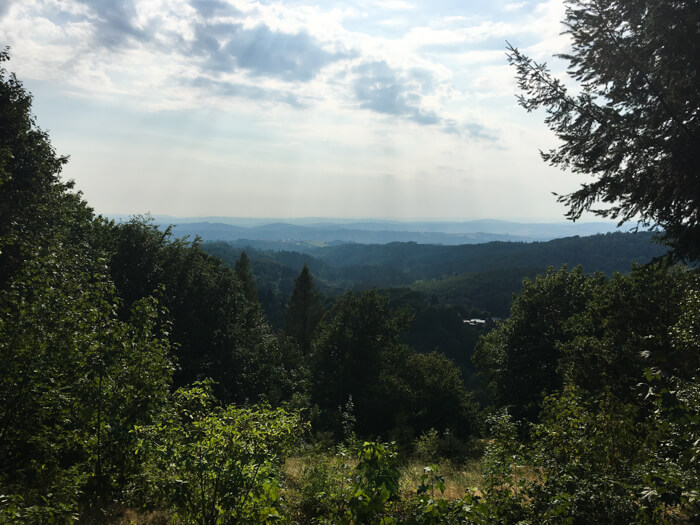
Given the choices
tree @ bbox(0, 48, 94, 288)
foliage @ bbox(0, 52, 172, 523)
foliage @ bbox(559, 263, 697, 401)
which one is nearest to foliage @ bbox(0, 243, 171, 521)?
foliage @ bbox(0, 52, 172, 523)

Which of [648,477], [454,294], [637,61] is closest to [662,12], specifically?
[637,61]

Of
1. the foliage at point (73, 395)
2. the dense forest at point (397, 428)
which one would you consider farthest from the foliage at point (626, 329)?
the foliage at point (73, 395)

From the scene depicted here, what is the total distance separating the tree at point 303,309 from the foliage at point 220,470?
54730 mm

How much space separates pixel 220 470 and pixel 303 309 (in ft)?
186

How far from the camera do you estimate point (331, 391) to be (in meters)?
24.8

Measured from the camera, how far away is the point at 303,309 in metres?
60.8

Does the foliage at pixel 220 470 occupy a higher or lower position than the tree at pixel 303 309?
higher

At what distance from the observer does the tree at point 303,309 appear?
197 feet

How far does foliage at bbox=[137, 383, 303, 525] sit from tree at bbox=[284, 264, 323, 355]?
54730 millimetres

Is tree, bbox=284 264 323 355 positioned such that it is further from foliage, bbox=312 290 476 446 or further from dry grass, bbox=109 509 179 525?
dry grass, bbox=109 509 179 525

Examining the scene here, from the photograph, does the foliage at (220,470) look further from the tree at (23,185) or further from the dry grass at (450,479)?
the tree at (23,185)

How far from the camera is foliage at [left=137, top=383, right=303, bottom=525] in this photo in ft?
15.0

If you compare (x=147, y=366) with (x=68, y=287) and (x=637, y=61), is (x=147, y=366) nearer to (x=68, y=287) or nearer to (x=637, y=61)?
(x=68, y=287)

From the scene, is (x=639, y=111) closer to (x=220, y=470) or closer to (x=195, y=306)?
(x=220, y=470)
